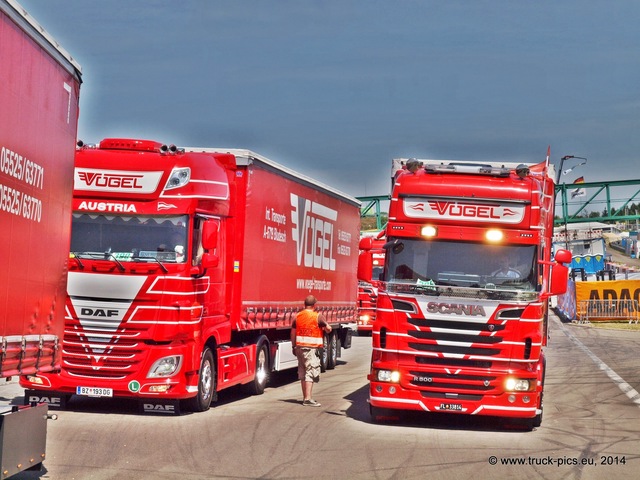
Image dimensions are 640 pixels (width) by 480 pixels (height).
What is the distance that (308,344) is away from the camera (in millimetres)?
17375

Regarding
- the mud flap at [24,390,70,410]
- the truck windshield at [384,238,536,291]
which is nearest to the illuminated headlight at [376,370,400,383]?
the truck windshield at [384,238,536,291]

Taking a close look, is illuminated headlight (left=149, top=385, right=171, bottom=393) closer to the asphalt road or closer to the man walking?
the asphalt road

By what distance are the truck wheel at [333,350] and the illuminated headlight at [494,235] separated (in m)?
10.7

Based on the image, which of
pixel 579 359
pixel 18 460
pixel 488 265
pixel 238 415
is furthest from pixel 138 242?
pixel 579 359

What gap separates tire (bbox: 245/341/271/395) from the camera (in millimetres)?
18978

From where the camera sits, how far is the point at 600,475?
437 inches

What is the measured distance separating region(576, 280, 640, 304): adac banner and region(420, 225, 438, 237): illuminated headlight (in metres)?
43.0

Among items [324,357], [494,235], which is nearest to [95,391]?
[494,235]

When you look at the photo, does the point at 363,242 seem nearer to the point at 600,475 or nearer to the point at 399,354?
the point at 399,354

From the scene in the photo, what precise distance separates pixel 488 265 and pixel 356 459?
13.4 feet

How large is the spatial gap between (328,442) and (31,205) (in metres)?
5.82

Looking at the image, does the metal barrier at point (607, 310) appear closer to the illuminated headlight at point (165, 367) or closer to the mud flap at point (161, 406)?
the mud flap at point (161, 406)

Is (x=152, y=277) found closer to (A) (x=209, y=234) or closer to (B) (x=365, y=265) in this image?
(A) (x=209, y=234)

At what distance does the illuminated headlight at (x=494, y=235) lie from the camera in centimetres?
1481
